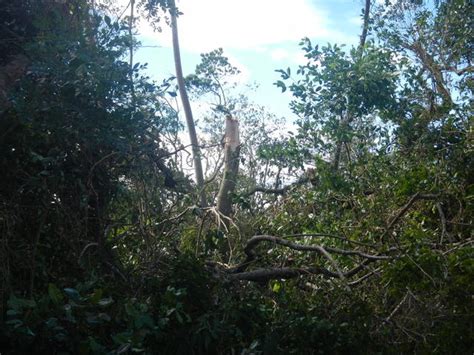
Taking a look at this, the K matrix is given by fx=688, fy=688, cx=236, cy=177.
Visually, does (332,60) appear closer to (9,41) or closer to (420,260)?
(420,260)

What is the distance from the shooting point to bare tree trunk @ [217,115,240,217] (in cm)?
849

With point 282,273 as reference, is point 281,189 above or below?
above

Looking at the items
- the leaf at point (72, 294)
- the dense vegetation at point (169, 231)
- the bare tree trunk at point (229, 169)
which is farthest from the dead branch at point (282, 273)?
the leaf at point (72, 294)

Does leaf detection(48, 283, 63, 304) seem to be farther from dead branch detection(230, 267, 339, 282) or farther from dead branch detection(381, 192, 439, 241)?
dead branch detection(381, 192, 439, 241)

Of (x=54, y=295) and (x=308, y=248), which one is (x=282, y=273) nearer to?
(x=308, y=248)

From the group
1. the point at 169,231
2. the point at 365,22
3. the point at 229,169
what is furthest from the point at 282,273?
the point at 365,22

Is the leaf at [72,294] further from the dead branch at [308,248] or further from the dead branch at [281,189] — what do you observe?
the dead branch at [281,189]

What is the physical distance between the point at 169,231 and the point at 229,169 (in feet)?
11.4

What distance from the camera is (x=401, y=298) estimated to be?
19.6 feet

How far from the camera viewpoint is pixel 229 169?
9117 mm

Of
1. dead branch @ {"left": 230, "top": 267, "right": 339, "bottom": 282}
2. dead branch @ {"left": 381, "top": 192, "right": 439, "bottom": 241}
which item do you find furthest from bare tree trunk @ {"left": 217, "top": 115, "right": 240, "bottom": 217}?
dead branch @ {"left": 381, "top": 192, "right": 439, "bottom": 241}

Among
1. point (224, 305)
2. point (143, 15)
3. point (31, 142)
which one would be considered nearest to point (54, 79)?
point (31, 142)

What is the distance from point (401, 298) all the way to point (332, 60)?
9.53 ft

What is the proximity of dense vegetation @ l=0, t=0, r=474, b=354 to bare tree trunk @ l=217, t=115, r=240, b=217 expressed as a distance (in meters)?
0.71
